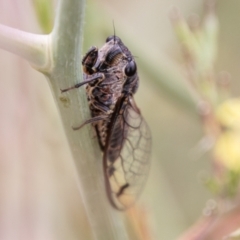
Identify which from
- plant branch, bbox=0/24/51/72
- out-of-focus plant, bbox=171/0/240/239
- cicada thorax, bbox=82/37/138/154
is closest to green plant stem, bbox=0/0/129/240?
plant branch, bbox=0/24/51/72

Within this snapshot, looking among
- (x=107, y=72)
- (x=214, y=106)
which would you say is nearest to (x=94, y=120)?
(x=107, y=72)

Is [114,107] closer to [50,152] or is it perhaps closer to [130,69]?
[130,69]

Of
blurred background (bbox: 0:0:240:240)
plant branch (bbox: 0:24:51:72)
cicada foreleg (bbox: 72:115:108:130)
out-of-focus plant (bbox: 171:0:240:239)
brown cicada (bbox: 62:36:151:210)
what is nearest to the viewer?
plant branch (bbox: 0:24:51:72)

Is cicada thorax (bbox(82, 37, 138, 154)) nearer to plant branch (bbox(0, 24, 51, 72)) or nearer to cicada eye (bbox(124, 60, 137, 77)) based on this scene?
cicada eye (bbox(124, 60, 137, 77))

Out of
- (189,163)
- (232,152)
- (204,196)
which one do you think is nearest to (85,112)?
(232,152)

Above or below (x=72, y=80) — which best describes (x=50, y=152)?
above

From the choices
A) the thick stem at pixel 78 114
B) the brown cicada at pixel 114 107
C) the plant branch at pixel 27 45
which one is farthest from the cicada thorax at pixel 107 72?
the plant branch at pixel 27 45

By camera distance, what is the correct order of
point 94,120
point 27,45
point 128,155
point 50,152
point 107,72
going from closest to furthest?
1. point 27,45
2. point 94,120
3. point 107,72
4. point 128,155
5. point 50,152
